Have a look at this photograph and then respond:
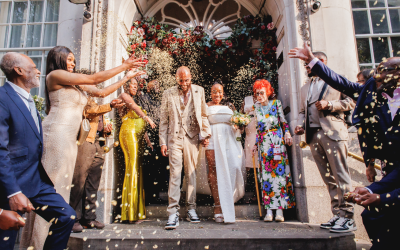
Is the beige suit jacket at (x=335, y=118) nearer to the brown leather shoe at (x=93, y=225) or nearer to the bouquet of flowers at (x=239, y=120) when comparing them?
the bouquet of flowers at (x=239, y=120)

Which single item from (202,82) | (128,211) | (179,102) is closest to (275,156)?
(179,102)

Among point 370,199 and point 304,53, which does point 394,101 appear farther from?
point 370,199

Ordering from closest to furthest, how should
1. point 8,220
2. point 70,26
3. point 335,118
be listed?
point 8,220
point 335,118
point 70,26

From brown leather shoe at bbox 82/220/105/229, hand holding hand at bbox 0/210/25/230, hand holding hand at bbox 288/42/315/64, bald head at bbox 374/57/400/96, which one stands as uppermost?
hand holding hand at bbox 288/42/315/64

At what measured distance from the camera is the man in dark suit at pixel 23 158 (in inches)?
79.9

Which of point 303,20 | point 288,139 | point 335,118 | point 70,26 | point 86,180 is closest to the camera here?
point 335,118

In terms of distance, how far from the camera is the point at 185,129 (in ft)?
14.1

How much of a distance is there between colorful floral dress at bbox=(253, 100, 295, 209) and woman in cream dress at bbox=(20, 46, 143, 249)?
99.9 inches

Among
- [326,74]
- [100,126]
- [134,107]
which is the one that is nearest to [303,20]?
[326,74]

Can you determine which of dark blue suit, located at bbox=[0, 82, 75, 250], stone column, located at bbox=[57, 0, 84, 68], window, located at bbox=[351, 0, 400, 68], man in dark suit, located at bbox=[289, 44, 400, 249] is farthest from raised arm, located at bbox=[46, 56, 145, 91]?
window, located at bbox=[351, 0, 400, 68]

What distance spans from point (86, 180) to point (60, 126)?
64.4 inches

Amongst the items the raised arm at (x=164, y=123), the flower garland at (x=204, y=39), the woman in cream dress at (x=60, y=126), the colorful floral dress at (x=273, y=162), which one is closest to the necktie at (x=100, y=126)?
the raised arm at (x=164, y=123)

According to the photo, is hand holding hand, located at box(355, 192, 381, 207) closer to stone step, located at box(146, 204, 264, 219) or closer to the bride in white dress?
the bride in white dress

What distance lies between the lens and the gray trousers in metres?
3.56
